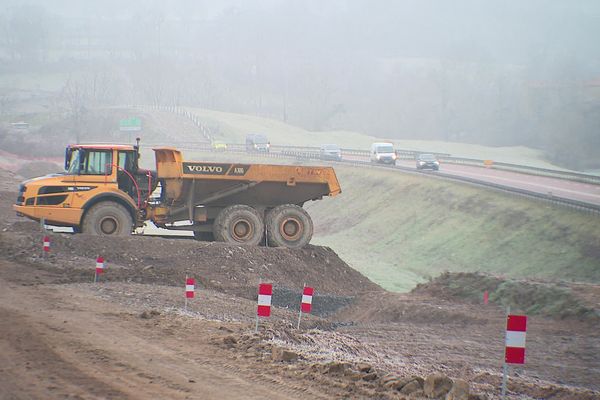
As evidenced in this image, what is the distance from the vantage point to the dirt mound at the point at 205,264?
2067 centimetres

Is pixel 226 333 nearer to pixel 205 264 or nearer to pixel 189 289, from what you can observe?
pixel 189 289

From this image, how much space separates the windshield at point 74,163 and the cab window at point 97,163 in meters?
0.16

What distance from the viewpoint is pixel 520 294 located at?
19.0 metres

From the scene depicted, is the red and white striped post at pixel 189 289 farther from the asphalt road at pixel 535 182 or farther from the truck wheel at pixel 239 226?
the asphalt road at pixel 535 182

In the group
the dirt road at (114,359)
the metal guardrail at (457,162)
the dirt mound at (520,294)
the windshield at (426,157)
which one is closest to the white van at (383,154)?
the metal guardrail at (457,162)

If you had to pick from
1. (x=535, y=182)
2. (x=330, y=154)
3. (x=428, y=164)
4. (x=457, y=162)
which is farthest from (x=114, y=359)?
(x=457, y=162)

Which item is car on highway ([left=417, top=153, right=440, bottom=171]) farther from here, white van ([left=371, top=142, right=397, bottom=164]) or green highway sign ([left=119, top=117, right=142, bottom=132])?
green highway sign ([left=119, top=117, right=142, bottom=132])

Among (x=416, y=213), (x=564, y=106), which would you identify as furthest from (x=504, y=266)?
(x=564, y=106)

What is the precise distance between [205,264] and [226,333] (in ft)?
30.8

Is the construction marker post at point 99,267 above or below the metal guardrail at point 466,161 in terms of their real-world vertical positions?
below

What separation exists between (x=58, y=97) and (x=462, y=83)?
69.7 meters

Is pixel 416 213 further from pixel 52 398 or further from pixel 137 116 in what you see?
pixel 137 116

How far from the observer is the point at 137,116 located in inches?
4090

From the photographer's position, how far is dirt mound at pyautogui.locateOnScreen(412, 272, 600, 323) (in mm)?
17344
